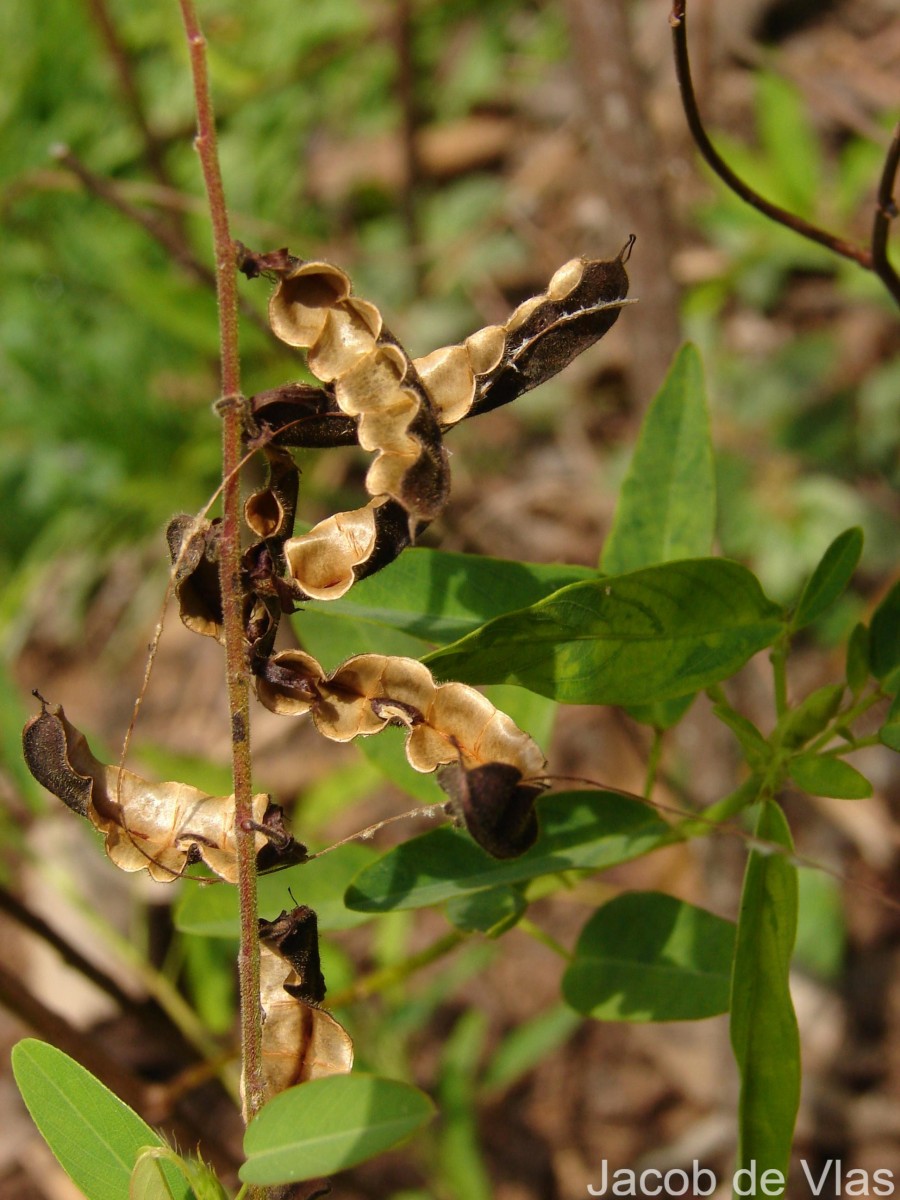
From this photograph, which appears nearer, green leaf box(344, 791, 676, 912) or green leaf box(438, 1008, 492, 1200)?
green leaf box(344, 791, 676, 912)

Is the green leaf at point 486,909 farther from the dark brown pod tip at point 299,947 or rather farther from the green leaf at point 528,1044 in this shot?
the green leaf at point 528,1044

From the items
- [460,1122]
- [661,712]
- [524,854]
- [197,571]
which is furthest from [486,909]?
[460,1122]

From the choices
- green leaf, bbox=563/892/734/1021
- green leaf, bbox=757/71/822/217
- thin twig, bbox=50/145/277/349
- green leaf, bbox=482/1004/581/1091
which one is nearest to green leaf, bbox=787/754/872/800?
green leaf, bbox=563/892/734/1021

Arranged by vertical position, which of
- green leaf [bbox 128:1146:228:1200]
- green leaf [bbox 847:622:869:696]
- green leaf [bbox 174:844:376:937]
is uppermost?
green leaf [bbox 847:622:869:696]

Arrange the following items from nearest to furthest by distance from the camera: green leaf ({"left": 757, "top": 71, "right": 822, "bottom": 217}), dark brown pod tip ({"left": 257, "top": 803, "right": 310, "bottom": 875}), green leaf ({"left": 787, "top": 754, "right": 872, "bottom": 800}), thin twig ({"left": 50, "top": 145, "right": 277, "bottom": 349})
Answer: dark brown pod tip ({"left": 257, "top": 803, "right": 310, "bottom": 875}), green leaf ({"left": 787, "top": 754, "right": 872, "bottom": 800}), thin twig ({"left": 50, "top": 145, "right": 277, "bottom": 349}), green leaf ({"left": 757, "top": 71, "right": 822, "bottom": 217})

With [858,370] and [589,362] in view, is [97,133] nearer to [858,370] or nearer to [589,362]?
[589,362]

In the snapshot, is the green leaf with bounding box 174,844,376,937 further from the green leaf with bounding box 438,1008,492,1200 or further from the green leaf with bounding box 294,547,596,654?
the green leaf with bounding box 438,1008,492,1200

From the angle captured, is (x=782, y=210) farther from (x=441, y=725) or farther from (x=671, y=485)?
(x=441, y=725)

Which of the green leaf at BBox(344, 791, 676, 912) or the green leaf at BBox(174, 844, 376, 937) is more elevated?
the green leaf at BBox(344, 791, 676, 912)
